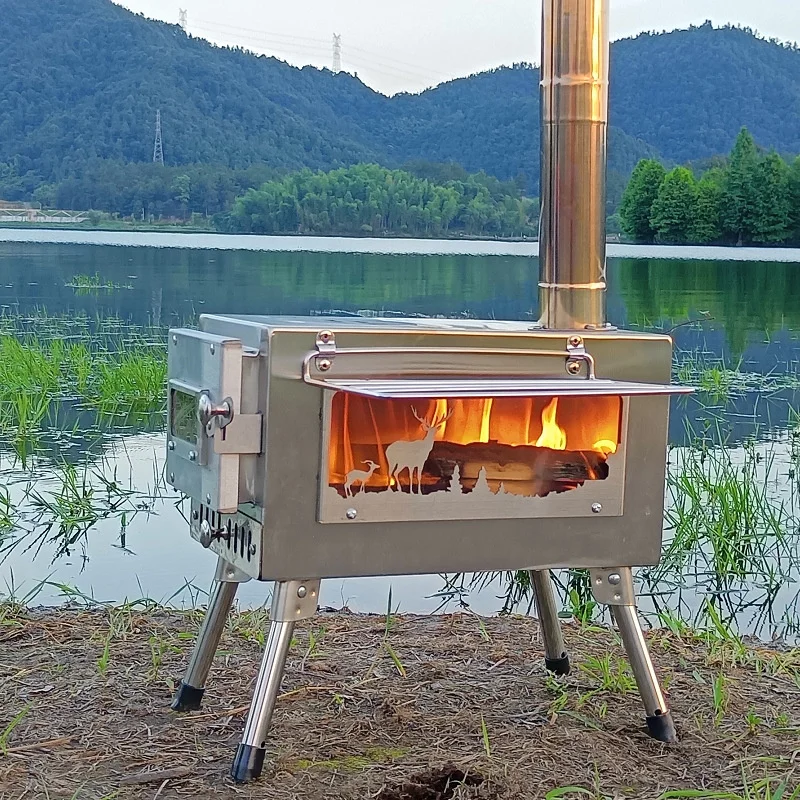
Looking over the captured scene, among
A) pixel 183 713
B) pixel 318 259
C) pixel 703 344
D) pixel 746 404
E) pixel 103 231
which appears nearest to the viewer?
pixel 183 713

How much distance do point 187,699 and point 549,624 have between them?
796 mm

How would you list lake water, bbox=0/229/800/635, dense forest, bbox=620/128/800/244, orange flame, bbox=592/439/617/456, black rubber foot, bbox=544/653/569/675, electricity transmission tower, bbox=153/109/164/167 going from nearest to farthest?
orange flame, bbox=592/439/617/456
black rubber foot, bbox=544/653/569/675
lake water, bbox=0/229/800/635
dense forest, bbox=620/128/800/244
electricity transmission tower, bbox=153/109/164/167

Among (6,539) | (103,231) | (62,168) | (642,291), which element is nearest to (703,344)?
(642,291)

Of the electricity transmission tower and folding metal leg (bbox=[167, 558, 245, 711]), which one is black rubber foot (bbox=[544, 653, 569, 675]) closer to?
folding metal leg (bbox=[167, 558, 245, 711])

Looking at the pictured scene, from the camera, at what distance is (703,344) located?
1189 centimetres

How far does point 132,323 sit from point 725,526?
8.79 metres

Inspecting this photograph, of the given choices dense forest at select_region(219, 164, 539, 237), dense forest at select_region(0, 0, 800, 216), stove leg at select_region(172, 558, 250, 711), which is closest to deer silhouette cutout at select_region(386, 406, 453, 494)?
stove leg at select_region(172, 558, 250, 711)

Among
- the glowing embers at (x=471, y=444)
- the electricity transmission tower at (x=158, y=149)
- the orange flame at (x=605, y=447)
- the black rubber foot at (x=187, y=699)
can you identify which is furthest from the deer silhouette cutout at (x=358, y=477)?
the electricity transmission tower at (x=158, y=149)

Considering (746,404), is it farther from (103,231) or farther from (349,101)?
(103,231)

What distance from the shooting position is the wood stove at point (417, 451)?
2.07 m

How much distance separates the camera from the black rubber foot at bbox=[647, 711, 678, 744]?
2.46 meters

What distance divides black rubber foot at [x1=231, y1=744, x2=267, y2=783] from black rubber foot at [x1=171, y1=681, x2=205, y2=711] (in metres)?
0.39

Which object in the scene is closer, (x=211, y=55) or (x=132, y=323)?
(x=132, y=323)

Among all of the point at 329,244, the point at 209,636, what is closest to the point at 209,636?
the point at 209,636
